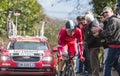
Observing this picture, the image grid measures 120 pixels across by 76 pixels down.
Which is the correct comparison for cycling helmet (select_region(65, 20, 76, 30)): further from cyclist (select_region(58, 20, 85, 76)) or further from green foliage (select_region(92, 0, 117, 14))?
green foliage (select_region(92, 0, 117, 14))

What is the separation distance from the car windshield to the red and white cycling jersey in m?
3.76

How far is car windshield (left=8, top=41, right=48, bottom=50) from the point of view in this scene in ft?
56.7

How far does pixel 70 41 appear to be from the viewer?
44.0 feet

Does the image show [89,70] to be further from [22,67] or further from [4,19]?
[4,19]

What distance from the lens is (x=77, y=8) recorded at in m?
22.2

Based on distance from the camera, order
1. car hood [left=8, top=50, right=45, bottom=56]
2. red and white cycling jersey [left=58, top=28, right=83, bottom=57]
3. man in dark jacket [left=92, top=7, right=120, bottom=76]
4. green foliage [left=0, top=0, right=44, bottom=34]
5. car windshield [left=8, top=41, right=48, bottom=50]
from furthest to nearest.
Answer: green foliage [left=0, top=0, right=44, bottom=34]
car windshield [left=8, top=41, right=48, bottom=50]
car hood [left=8, top=50, right=45, bottom=56]
red and white cycling jersey [left=58, top=28, right=83, bottom=57]
man in dark jacket [left=92, top=7, right=120, bottom=76]

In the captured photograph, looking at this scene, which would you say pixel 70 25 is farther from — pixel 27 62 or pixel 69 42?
pixel 27 62

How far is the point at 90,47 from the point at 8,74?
3865mm

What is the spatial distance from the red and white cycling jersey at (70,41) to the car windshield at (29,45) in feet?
12.4

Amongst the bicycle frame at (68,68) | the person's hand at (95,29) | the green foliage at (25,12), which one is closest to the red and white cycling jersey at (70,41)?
the bicycle frame at (68,68)

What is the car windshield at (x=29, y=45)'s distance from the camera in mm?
17281

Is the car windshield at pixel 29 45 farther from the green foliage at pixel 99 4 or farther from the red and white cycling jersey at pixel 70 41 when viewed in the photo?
the green foliage at pixel 99 4

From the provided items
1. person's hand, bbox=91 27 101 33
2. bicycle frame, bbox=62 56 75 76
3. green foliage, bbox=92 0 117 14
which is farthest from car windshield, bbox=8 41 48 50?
green foliage, bbox=92 0 117 14

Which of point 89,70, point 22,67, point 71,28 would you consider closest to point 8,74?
point 22,67
